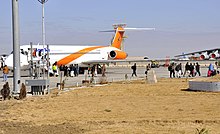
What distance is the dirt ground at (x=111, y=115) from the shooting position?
38.9ft

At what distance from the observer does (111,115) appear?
14.7m

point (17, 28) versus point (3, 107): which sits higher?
point (17, 28)

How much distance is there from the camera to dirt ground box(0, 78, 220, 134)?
11852mm

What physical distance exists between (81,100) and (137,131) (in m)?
8.48

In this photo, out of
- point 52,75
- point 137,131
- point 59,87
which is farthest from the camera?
point 52,75

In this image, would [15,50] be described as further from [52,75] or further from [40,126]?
[52,75]

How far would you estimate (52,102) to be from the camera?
18891 mm

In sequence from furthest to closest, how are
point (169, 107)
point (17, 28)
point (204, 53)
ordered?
1. point (204, 53)
2. point (17, 28)
3. point (169, 107)

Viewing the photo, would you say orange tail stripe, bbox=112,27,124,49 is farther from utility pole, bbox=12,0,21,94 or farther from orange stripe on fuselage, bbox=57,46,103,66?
utility pole, bbox=12,0,21,94

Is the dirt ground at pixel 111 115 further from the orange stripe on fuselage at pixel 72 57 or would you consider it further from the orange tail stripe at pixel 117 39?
the orange tail stripe at pixel 117 39

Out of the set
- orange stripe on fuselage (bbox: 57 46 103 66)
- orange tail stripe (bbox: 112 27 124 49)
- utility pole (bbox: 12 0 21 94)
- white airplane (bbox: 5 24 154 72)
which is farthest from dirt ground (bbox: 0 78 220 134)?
orange tail stripe (bbox: 112 27 124 49)

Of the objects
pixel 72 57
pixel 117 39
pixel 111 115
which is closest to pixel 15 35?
pixel 111 115

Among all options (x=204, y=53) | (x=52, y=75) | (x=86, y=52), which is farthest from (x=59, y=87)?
(x=204, y=53)

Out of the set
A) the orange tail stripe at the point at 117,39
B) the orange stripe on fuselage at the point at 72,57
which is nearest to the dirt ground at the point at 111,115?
the orange stripe on fuselage at the point at 72,57
